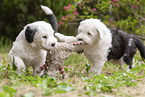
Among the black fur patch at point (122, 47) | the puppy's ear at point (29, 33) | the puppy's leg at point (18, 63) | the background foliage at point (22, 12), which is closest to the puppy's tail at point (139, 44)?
the black fur patch at point (122, 47)

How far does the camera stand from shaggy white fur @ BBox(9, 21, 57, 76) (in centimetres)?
289

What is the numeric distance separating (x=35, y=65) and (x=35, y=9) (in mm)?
4784

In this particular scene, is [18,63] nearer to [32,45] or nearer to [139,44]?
[32,45]

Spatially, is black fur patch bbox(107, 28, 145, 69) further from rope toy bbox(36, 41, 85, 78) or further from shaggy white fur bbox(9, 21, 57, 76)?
shaggy white fur bbox(9, 21, 57, 76)

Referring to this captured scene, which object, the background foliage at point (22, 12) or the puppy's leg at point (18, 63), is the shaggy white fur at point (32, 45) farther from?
the background foliage at point (22, 12)

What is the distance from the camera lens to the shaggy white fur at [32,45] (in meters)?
2.89

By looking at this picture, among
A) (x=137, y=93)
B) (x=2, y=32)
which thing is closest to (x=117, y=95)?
(x=137, y=93)

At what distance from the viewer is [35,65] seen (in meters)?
3.25

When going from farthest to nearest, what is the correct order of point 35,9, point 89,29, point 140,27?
point 35,9 < point 140,27 < point 89,29

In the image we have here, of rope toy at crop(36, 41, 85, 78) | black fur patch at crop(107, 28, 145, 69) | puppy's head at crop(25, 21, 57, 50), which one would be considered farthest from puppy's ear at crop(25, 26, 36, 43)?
black fur patch at crop(107, 28, 145, 69)

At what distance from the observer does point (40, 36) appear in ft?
9.49

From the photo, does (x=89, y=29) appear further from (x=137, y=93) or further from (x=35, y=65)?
(x=137, y=93)

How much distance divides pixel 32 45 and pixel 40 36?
0.72ft

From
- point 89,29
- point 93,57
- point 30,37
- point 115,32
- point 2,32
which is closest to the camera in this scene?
point 30,37
